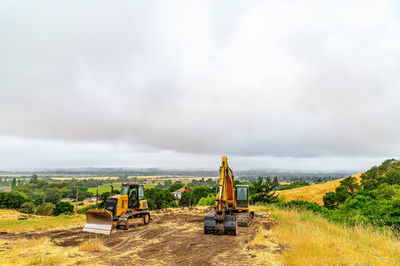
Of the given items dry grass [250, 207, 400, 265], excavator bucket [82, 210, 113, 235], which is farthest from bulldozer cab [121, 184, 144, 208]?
dry grass [250, 207, 400, 265]

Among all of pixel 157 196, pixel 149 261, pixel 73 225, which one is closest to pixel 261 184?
pixel 73 225

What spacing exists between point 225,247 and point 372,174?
161ft

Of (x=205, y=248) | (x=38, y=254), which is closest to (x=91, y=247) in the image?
(x=38, y=254)

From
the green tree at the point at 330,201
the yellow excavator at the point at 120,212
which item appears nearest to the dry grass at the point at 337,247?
the yellow excavator at the point at 120,212

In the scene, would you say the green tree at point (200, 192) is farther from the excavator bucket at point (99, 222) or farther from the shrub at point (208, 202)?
the excavator bucket at point (99, 222)

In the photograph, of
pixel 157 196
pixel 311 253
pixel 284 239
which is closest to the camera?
pixel 311 253

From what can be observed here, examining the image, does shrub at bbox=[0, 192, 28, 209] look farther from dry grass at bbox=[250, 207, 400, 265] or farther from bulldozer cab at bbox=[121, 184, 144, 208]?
dry grass at bbox=[250, 207, 400, 265]

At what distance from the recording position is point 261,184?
35188 millimetres

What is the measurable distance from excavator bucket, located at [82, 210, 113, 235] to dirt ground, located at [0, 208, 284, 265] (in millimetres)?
366

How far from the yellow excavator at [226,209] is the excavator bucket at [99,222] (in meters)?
6.12

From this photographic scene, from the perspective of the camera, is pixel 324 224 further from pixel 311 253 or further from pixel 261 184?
pixel 261 184

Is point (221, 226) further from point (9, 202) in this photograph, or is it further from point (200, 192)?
point (9, 202)

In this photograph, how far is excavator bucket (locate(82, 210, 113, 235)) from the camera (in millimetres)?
14625

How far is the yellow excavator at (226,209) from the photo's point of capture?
1412 centimetres
